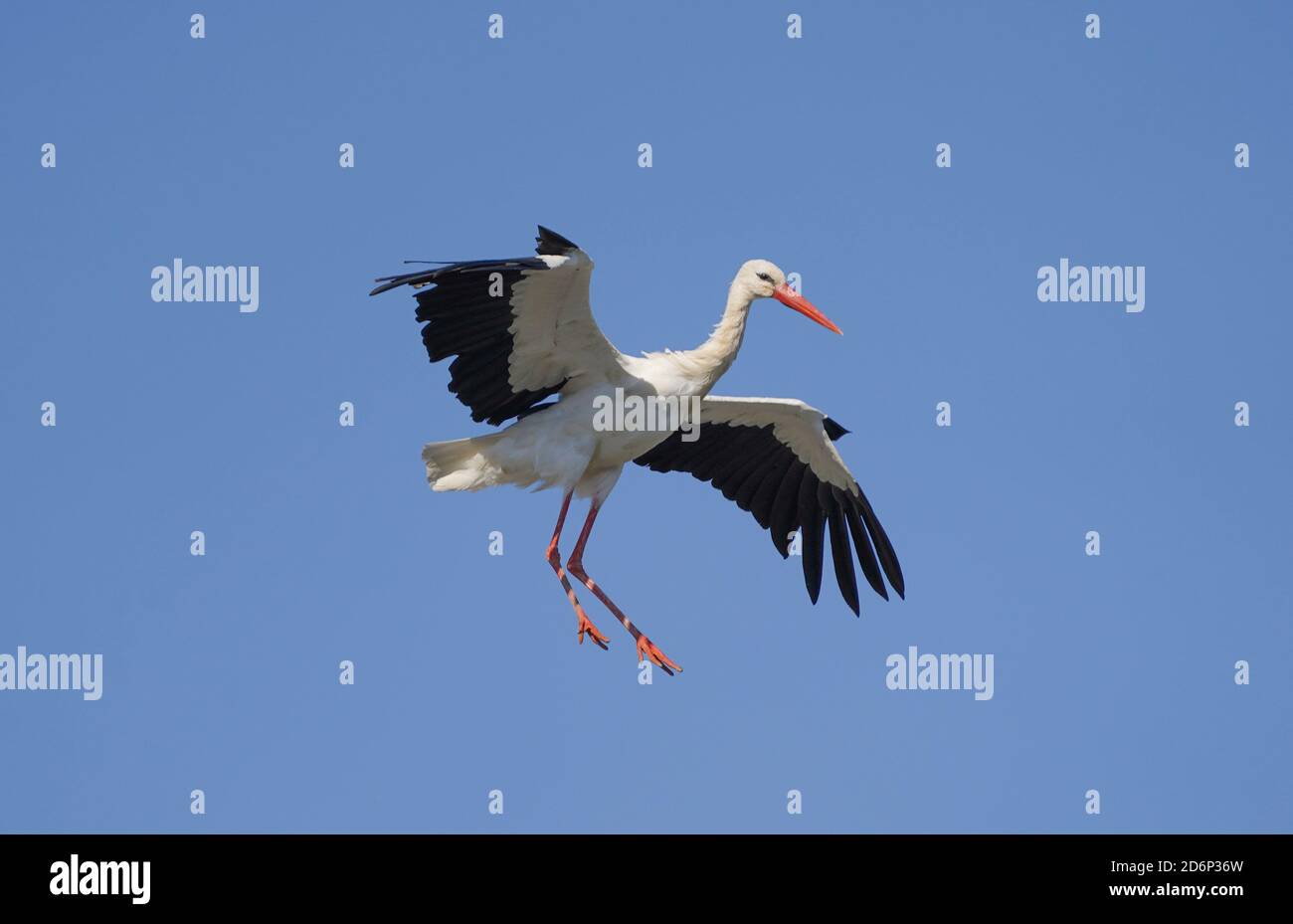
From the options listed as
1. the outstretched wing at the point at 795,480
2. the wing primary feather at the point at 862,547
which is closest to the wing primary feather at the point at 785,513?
the outstretched wing at the point at 795,480

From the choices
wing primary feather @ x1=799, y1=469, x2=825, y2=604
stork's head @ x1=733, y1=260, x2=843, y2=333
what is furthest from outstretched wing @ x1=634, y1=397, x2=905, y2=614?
stork's head @ x1=733, y1=260, x2=843, y2=333

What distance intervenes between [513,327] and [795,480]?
12.4 ft

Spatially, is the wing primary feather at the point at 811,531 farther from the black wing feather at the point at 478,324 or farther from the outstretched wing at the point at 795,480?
the black wing feather at the point at 478,324

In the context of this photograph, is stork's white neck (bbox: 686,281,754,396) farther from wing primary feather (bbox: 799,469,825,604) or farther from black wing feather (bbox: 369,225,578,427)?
wing primary feather (bbox: 799,469,825,604)

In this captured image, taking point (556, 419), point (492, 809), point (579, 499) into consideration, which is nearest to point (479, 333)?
point (556, 419)

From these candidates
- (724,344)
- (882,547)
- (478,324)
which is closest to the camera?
(478,324)

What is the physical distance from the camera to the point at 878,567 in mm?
17156

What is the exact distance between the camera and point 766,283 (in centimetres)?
1552

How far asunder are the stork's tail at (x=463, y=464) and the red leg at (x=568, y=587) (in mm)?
655

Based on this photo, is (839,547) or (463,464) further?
(839,547)

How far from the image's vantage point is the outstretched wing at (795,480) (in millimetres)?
17156

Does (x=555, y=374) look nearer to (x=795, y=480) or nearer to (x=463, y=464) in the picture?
(x=463, y=464)

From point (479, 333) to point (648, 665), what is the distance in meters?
2.81

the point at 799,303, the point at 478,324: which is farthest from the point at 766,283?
the point at 478,324
